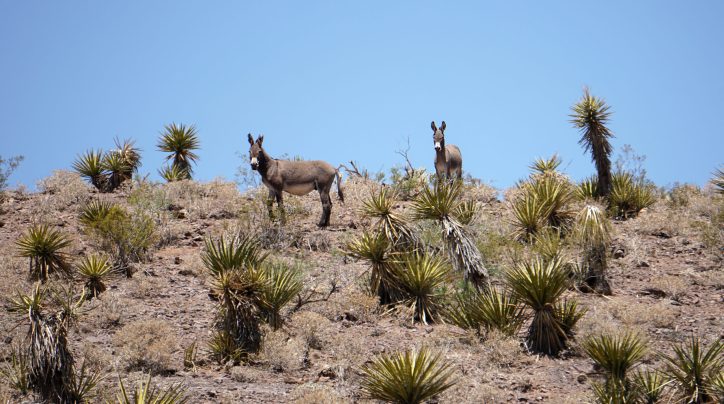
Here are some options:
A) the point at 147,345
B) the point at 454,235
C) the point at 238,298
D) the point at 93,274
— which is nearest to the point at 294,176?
the point at 93,274

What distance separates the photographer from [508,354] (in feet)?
51.1

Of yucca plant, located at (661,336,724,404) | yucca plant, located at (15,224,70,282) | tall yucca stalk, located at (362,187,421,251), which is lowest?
yucca plant, located at (661,336,724,404)

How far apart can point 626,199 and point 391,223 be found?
33.3 feet

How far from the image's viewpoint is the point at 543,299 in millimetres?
16016

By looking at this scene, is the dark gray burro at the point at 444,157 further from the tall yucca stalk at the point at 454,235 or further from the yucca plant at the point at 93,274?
the yucca plant at the point at 93,274

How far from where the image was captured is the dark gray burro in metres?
25.5

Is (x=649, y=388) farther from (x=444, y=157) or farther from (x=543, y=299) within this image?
(x=444, y=157)

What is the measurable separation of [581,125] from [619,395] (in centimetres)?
1352

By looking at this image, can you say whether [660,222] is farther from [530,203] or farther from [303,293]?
[303,293]

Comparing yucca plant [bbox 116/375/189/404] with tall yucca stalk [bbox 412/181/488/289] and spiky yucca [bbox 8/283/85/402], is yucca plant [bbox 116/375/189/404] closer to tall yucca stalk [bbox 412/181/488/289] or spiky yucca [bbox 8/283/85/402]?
spiky yucca [bbox 8/283/85/402]

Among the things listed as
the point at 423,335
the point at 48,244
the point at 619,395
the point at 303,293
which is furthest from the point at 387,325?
the point at 48,244

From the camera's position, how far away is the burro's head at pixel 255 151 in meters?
22.3

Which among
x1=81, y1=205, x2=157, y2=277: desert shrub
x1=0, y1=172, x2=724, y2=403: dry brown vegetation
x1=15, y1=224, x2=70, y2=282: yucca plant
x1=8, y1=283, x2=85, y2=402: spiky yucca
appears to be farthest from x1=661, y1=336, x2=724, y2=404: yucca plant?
x1=15, y1=224, x2=70, y2=282: yucca plant

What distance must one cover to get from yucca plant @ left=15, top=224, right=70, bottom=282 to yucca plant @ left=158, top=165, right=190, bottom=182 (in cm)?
930
